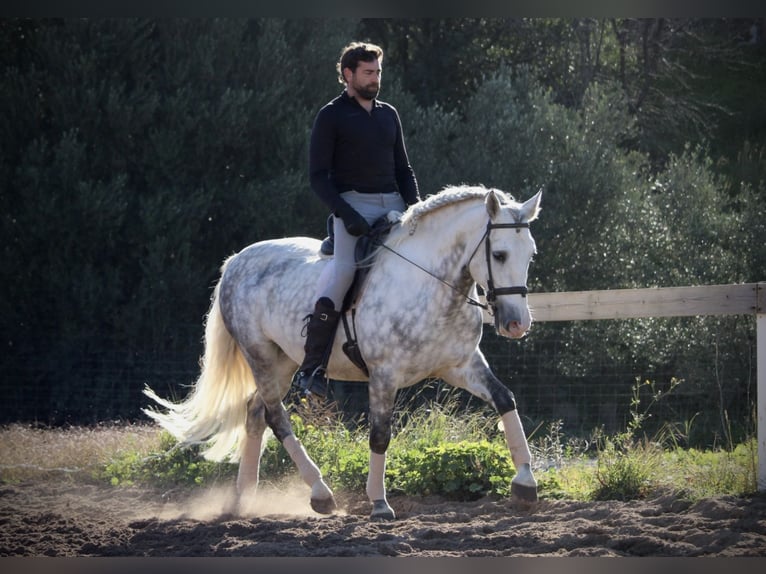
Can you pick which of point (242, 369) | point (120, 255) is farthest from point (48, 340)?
point (242, 369)

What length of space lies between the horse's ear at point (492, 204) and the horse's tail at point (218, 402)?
2445 millimetres

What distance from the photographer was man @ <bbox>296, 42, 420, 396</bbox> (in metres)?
5.68

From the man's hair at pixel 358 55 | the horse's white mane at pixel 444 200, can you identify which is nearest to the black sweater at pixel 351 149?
the man's hair at pixel 358 55

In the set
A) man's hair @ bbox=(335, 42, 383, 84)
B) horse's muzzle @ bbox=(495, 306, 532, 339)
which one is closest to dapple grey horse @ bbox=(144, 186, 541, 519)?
horse's muzzle @ bbox=(495, 306, 532, 339)

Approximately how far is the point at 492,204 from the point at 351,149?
3.47 ft

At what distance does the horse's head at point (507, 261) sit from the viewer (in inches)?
196

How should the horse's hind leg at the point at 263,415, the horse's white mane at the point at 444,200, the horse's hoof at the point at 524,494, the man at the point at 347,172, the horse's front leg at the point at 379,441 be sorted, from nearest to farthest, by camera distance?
1. the horse's hoof at the point at 524,494
2. the horse's white mane at the point at 444,200
3. the horse's front leg at the point at 379,441
4. the man at the point at 347,172
5. the horse's hind leg at the point at 263,415

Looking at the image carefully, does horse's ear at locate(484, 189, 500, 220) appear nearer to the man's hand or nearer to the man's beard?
the man's hand

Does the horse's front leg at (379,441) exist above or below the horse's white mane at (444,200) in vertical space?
below

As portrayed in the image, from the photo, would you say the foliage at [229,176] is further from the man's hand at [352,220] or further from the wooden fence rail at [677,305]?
the man's hand at [352,220]

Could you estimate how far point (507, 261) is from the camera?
5.07 metres

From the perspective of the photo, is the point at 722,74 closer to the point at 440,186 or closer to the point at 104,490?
the point at 440,186

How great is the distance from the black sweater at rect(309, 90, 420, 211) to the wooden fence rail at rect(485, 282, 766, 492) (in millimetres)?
2011

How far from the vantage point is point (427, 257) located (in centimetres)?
552
